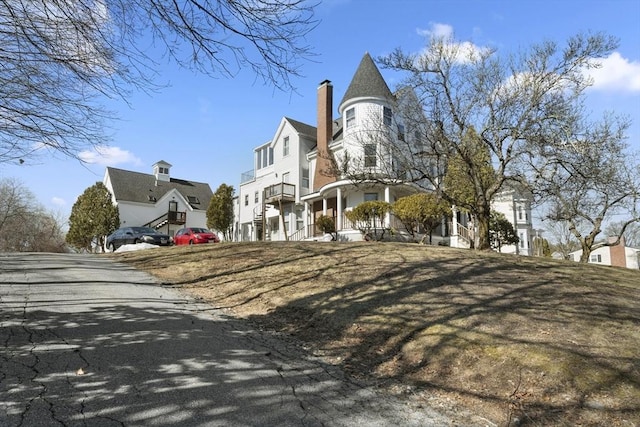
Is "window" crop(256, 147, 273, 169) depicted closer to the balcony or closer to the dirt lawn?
the balcony

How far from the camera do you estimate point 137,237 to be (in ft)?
87.0

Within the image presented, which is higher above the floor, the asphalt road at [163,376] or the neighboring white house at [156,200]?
the neighboring white house at [156,200]

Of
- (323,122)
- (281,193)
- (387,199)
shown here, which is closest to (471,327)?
(387,199)

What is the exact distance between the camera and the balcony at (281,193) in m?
31.0

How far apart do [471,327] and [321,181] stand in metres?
24.8

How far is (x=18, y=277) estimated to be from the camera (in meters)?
10.4

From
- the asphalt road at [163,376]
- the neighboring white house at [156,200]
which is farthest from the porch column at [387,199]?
the neighboring white house at [156,200]

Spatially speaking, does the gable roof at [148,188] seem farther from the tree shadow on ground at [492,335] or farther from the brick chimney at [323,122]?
the tree shadow on ground at [492,335]

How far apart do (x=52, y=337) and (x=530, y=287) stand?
754 cm

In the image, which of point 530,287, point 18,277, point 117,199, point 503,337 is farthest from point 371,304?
point 117,199

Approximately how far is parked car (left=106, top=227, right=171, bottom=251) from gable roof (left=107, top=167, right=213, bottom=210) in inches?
628

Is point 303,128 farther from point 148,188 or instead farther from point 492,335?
point 492,335

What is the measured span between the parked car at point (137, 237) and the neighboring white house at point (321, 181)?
7.54 meters

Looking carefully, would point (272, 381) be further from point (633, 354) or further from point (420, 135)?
point (420, 135)
